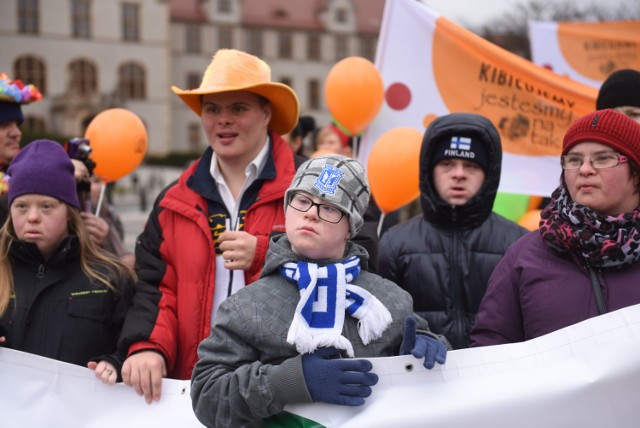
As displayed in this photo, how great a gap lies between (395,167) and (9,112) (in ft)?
8.21

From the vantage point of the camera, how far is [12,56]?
170 ft

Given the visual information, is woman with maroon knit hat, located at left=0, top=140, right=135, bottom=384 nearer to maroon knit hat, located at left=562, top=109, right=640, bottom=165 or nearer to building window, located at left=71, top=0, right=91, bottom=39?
maroon knit hat, located at left=562, top=109, right=640, bottom=165

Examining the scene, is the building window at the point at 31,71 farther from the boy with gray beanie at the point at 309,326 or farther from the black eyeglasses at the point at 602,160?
the black eyeglasses at the point at 602,160

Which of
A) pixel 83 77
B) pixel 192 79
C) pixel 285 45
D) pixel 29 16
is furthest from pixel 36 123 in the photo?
pixel 285 45

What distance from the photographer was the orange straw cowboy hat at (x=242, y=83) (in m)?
3.16

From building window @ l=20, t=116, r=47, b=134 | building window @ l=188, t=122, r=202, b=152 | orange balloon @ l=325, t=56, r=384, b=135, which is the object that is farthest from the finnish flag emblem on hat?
building window @ l=188, t=122, r=202, b=152

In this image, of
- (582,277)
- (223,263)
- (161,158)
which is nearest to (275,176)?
(223,263)

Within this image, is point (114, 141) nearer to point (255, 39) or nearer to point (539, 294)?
point (539, 294)

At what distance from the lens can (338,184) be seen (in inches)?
93.1

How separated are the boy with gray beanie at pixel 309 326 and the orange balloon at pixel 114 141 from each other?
2.74 m

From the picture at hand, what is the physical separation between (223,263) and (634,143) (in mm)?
1714

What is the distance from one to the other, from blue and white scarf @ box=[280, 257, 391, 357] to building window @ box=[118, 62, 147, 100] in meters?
55.2

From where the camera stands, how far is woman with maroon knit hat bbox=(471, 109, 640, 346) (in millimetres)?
2398

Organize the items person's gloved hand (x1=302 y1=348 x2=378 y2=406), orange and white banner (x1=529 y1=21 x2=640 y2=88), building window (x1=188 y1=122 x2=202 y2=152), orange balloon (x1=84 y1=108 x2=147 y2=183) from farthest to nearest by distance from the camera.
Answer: building window (x1=188 y1=122 x2=202 y2=152) < orange and white banner (x1=529 y1=21 x2=640 y2=88) < orange balloon (x1=84 y1=108 x2=147 y2=183) < person's gloved hand (x1=302 y1=348 x2=378 y2=406)
